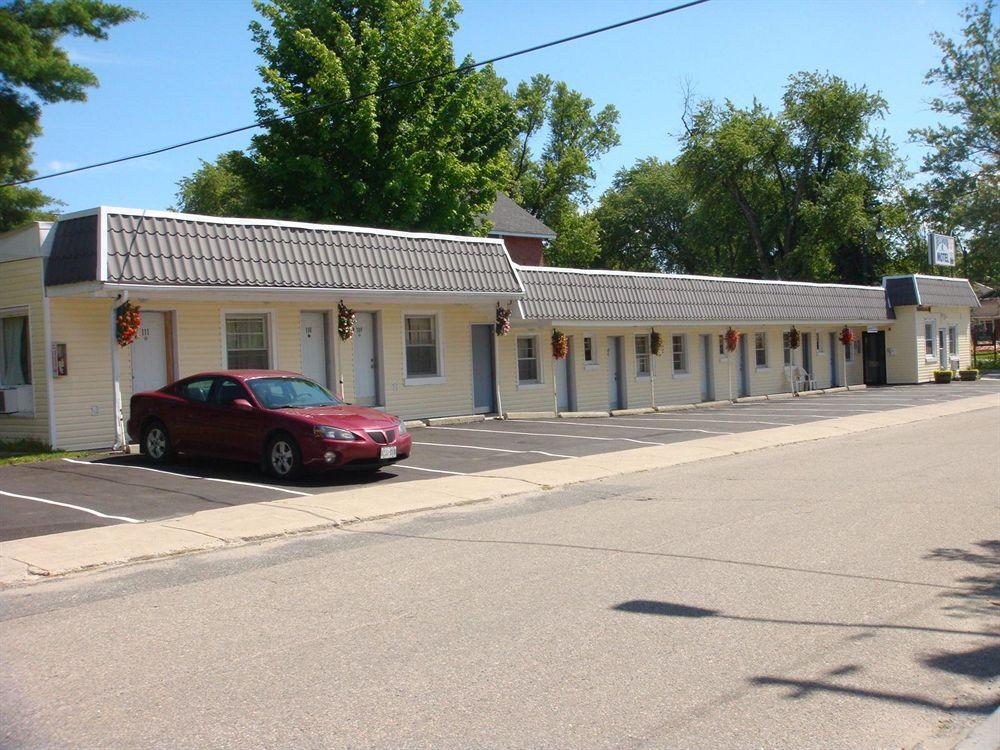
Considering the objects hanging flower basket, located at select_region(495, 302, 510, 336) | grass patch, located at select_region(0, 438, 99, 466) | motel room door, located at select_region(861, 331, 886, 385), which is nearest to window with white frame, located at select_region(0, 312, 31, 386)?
grass patch, located at select_region(0, 438, 99, 466)

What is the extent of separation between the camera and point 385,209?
30.0 metres

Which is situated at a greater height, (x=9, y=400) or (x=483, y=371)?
(x=483, y=371)

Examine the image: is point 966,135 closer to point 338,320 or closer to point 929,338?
point 929,338

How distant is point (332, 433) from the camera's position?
13.6 meters

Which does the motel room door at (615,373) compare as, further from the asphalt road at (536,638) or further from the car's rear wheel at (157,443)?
the asphalt road at (536,638)

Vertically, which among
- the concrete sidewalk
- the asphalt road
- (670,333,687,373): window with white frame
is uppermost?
(670,333,687,373): window with white frame

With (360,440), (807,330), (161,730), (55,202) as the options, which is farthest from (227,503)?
(807,330)

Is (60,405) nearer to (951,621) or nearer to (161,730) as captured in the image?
(161,730)

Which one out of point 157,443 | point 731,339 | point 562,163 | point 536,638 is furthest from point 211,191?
point 536,638

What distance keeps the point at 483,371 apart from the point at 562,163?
36.4m

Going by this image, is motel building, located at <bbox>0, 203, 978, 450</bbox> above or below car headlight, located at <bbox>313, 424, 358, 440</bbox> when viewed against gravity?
above

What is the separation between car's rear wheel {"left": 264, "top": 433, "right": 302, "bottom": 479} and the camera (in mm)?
13773

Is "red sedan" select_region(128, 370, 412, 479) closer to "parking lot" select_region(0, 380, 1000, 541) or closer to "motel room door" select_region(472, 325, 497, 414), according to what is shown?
"parking lot" select_region(0, 380, 1000, 541)

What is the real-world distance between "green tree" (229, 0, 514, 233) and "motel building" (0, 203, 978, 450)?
6703 millimetres
